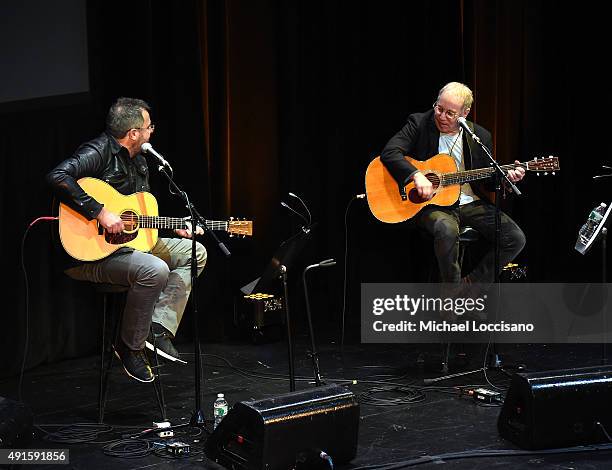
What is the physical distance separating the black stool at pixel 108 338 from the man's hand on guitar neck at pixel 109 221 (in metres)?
0.28

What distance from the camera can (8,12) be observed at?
5.10 m

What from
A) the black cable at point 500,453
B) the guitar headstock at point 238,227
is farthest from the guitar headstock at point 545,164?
the black cable at point 500,453

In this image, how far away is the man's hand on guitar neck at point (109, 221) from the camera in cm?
446

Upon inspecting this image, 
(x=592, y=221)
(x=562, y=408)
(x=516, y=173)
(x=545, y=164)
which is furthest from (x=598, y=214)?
(x=562, y=408)

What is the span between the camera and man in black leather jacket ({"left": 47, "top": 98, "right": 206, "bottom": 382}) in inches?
176

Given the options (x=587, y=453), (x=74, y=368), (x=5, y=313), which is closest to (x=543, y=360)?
(x=587, y=453)

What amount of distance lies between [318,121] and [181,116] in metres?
1.20

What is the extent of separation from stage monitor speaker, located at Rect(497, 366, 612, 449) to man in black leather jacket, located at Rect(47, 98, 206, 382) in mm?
1840

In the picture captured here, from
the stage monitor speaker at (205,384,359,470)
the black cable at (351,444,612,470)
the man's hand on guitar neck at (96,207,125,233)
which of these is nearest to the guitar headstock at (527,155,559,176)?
the black cable at (351,444,612,470)

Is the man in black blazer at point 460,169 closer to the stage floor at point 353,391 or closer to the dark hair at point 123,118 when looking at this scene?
the stage floor at point 353,391

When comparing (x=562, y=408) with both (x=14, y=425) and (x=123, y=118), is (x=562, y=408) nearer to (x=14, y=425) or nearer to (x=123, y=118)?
(x=14, y=425)

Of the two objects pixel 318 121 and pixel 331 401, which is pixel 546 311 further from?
pixel 331 401

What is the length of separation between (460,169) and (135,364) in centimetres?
231

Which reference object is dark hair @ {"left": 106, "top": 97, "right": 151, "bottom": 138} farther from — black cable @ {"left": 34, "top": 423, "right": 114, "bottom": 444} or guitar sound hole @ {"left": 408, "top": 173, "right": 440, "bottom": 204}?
guitar sound hole @ {"left": 408, "top": 173, "right": 440, "bottom": 204}
